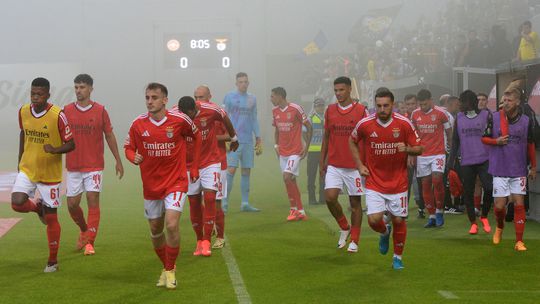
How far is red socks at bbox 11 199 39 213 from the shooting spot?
8898 millimetres

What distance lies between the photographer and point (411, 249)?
10.4 meters

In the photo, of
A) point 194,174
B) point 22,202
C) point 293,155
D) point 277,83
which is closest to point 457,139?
point 293,155

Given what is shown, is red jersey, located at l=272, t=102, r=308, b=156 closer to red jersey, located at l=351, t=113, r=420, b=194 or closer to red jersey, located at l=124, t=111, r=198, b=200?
red jersey, located at l=351, t=113, r=420, b=194

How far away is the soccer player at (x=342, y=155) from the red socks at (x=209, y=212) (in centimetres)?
130

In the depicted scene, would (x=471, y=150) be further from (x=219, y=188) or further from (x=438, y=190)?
(x=219, y=188)

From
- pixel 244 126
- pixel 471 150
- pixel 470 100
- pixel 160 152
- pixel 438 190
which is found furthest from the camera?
pixel 244 126

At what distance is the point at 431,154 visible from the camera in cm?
1277

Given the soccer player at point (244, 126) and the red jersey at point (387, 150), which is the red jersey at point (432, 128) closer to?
the soccer player at point (244, 126)

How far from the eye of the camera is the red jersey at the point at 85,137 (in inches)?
404

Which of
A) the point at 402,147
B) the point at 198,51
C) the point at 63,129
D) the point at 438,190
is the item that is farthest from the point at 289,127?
the point at 198,51

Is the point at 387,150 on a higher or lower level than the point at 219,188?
higher

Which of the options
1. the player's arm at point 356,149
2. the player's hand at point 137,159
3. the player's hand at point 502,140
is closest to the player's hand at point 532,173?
the player's hand at point 502,140

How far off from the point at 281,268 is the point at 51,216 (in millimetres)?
2393

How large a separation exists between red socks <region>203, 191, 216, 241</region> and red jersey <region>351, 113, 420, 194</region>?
1980 millimetres
